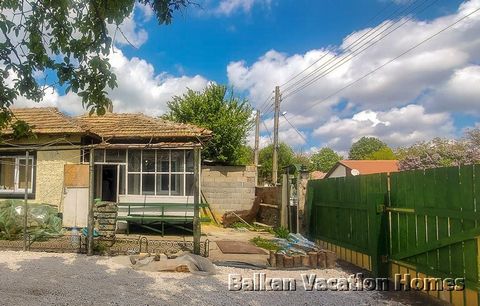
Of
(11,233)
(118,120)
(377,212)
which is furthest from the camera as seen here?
(118,120)

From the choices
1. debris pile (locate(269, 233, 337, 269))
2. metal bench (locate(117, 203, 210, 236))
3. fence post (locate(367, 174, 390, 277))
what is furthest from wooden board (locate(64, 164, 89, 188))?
fence post (locate(367, 174, 390, 277))

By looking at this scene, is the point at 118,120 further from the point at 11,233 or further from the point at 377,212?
the point at 377,212

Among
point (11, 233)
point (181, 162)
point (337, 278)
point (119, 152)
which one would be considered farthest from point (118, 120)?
point (337, 278)

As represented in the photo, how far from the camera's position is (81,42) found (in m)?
4.13

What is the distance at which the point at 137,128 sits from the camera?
13.8 metres

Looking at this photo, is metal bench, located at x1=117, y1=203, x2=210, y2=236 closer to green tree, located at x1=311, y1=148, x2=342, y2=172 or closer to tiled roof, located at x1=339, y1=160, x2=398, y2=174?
tiled roof, located at x1=339, y1=160, x2=398, y2=174

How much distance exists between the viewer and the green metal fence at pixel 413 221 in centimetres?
471

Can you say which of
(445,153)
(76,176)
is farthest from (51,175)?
(445,153)

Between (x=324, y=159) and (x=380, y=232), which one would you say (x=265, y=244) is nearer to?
(x=380, y=232)

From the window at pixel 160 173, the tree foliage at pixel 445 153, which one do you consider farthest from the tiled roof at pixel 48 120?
the tree foliage at pixel 445 153

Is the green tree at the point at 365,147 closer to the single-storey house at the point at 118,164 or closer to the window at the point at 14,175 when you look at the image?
the single-storey house at the point at 118,164

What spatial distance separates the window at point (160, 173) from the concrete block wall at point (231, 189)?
3506 millimetres

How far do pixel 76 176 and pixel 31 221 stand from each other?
1861 mm

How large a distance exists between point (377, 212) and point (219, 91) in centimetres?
1690
